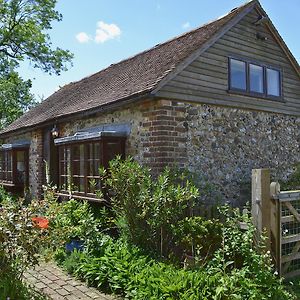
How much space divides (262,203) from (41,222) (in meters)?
3.35

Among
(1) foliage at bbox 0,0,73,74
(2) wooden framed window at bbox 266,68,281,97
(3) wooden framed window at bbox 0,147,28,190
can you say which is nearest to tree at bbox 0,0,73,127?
(1) foliage at bbox 0,0,73,74

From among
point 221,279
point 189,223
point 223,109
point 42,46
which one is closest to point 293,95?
point 223,109

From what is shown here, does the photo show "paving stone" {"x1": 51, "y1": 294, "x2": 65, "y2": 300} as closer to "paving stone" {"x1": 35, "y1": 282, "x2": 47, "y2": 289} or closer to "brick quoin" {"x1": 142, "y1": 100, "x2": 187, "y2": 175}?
"paving stone" {"x1": 35, "y1": 282, "x2": 47, "y2": 289}

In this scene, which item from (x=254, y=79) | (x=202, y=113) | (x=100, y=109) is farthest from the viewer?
(x=254, y=79)

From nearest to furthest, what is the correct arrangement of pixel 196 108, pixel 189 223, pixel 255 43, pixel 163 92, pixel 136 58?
pixel 189 223 < pixel 163 92 < pixel 196 108 < pixel 255 43 < pixel 136 58

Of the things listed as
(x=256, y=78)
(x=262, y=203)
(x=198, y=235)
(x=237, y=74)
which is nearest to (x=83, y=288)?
(x=198, y=235)

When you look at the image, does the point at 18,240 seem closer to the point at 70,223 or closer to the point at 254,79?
the point at 70,223

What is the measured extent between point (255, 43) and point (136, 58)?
4.26 m

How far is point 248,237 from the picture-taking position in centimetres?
522

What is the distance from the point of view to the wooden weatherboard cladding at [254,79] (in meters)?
10.2

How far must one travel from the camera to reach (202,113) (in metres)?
9.10

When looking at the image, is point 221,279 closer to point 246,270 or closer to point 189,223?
point 246,270

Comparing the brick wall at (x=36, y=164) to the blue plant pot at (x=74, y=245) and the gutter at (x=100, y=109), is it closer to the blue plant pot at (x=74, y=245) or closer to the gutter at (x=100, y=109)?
the gutter at (x=100, y=109)

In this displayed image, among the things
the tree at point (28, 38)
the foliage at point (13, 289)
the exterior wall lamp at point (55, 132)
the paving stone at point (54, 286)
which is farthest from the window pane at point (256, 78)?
the tree at point (28, 38)
